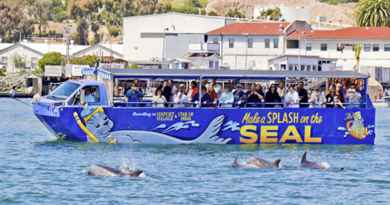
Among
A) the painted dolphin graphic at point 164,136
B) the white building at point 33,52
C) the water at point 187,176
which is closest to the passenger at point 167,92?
the painted dolphin graphic at point 164,136

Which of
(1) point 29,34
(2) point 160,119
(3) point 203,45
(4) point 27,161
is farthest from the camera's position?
(1) point 29,34

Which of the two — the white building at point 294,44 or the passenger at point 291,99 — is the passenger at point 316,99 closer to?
the passenger at point 291,99

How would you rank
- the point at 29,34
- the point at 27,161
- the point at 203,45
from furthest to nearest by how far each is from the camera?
the point at 29,34 → the point at 203,45 → the point at 27,161

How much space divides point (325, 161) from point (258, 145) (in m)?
3.87

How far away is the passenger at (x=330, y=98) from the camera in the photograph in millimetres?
40500

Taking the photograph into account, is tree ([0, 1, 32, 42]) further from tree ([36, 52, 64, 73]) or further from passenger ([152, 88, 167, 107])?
passenger ([152, 88, 167, 107])

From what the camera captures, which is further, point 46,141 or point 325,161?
point 46,141

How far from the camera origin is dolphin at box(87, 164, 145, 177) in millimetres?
31109

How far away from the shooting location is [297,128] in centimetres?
3975

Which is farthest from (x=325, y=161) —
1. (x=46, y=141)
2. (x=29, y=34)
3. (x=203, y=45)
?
(x=29, y=34)

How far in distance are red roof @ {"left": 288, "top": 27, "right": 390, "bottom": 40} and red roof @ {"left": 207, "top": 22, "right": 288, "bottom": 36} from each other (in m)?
1.47

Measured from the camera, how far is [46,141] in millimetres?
40719

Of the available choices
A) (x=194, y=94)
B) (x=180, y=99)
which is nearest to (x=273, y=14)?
(x=194, y=94)

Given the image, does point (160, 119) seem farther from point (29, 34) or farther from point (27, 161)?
point (29, 34)
